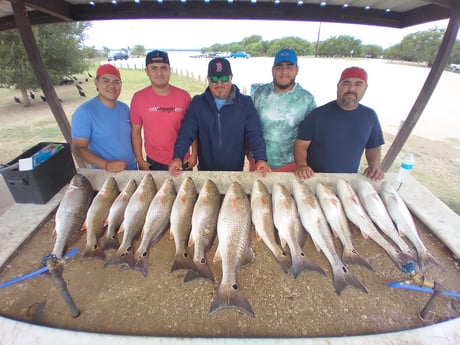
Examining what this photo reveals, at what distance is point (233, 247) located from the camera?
1.75 m

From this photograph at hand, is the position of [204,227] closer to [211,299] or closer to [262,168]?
[211,299]

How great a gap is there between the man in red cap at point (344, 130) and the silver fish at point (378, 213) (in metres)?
0.48

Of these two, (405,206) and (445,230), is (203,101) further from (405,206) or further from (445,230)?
(445,230)

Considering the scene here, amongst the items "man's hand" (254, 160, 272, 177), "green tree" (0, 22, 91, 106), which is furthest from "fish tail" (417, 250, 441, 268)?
"green tree" (0, 22, 91, 106)

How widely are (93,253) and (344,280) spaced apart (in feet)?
5.57

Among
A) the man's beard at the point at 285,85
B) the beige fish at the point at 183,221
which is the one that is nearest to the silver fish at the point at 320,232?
the beige fish at the point at 183,221

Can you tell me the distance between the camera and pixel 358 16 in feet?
12.5

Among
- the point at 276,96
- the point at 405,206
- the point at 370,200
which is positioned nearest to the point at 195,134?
the point at 276,96

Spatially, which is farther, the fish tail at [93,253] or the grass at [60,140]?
the grass at [60,140]

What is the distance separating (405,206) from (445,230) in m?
0.31

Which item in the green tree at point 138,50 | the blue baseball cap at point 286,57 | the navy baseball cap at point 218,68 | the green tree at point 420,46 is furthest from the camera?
the green tree at point 138,50

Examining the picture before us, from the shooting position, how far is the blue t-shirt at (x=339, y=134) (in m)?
2.78

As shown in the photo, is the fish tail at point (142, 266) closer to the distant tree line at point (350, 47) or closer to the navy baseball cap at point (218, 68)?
the navy baseball cap at point (218, 68)

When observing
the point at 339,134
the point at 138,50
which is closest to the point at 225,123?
the point at 339,134
